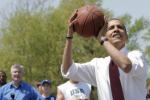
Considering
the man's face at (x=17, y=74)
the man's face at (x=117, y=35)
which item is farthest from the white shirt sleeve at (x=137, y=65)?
the man's face at (x=17, y=74)

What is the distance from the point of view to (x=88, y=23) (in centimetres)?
602

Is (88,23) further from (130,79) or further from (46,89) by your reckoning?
(46,89)

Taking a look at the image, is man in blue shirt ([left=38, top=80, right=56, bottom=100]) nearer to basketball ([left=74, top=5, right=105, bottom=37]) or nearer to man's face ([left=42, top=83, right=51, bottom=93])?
man's face ([left=42, top=83, right=51, bottom=93])

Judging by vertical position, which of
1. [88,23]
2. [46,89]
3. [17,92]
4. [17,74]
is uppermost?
[88,23]

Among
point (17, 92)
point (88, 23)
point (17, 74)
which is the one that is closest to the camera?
point (88, 23)

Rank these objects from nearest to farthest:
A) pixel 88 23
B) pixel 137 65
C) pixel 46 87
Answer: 1. pixel 137 65
2. pixel 88 23
3. pixel 46 87

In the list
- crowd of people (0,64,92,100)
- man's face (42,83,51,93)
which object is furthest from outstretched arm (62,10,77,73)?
man's face (42,83,51,93)

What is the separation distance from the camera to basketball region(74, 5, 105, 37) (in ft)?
19.6

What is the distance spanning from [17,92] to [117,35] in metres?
5.98

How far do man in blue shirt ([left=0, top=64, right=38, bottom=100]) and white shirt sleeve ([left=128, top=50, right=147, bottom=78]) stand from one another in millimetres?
5802

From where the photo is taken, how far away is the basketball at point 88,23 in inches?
235

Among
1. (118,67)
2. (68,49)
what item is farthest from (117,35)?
(68,49)

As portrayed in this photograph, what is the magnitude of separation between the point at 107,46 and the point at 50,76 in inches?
1345

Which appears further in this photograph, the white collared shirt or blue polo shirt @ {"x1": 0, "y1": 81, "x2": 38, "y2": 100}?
blue polo shirt @ {"x1": 0, "y1": 81, "x2": 38, "y2": 100}
